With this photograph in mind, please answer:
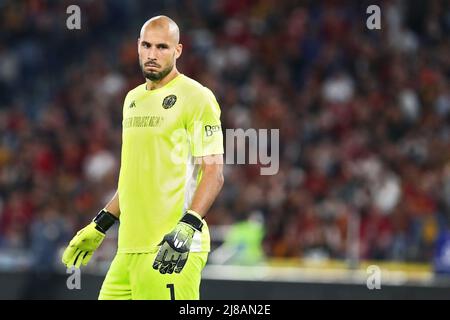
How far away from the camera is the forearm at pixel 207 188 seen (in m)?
5.89

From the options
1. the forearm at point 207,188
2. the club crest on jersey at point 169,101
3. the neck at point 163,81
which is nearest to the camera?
the forearm at point 207,188

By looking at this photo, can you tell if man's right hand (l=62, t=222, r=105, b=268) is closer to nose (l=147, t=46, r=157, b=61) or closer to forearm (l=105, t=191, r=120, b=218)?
forearm (l=105, t=191, r=120, b=218)

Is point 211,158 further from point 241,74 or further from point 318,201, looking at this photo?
point 241,74

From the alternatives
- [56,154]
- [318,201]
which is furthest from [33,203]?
[318,201]

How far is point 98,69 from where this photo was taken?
691 inches

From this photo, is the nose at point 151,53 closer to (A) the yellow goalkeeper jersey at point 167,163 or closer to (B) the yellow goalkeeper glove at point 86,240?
(A) the yellow goalkeeper jersey at point 167,163

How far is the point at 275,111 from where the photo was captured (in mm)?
16219

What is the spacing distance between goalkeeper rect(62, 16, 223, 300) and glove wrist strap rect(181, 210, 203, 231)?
53 mm

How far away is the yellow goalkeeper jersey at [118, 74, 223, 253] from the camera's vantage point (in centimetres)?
607

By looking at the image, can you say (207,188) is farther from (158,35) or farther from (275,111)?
(275,111)

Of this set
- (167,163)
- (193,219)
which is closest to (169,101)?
(167,163)

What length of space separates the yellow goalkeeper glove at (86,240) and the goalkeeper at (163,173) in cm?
37

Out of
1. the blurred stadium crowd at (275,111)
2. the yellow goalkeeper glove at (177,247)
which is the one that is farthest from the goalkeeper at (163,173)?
the blurred stadium crowd at (275,111)
